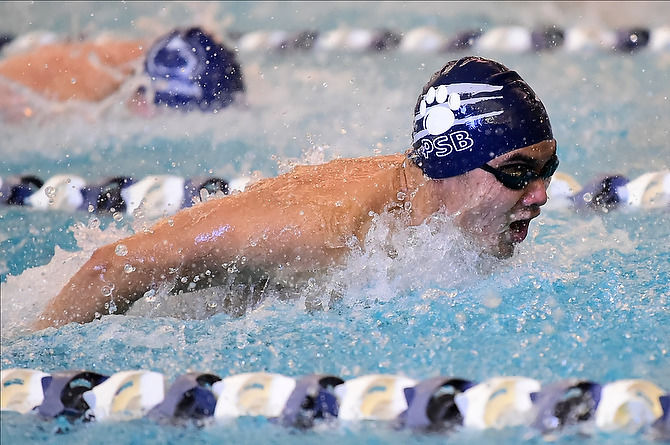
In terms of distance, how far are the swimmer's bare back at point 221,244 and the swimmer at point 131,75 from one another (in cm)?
234

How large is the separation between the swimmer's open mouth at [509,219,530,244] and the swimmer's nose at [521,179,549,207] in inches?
2.8

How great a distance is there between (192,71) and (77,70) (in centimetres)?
71

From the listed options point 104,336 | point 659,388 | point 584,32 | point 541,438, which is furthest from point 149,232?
point 584,32

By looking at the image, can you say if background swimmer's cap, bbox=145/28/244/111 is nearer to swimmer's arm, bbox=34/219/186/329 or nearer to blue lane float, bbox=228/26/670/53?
blue lane float, bbox=228/26/670/53

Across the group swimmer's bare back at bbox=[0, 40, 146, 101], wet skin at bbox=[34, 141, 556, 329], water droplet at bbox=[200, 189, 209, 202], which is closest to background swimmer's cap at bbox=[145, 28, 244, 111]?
swimmer's bare back at bbox=[0, 40, 146, 101]

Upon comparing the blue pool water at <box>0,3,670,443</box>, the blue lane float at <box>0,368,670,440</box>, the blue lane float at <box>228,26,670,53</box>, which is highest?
the blue lane float at <box>228,26,670,53</box>

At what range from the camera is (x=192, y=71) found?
15.0 ft

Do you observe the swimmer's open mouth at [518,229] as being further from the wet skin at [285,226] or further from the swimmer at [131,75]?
the swimmer at [131,75]

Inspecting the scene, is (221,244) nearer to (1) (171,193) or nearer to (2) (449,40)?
(1) (171,193)

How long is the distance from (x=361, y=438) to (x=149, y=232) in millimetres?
823

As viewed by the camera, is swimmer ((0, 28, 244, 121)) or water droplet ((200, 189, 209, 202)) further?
swimmer ((0, 28, 244, 121))

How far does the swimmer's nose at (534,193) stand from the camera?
2.43m

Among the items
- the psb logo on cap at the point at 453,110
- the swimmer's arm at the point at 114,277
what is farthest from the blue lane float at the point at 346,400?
the psb logo on cap at the point at 453,110

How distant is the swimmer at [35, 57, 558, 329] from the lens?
7.52 feet
